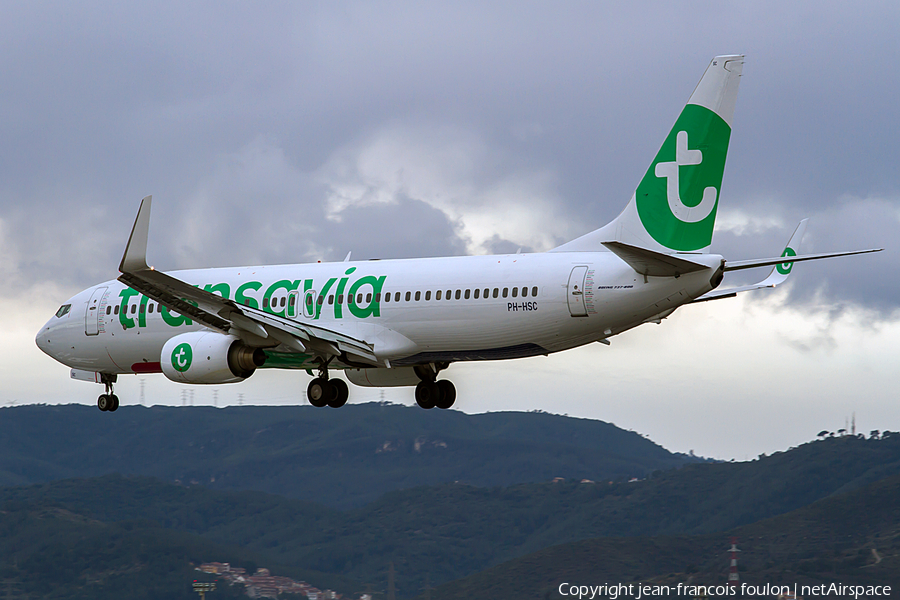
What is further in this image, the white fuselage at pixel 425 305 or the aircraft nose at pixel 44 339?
the aircraft nose at pixel 44 339

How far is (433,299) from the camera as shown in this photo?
3619 cm

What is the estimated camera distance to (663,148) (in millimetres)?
33281

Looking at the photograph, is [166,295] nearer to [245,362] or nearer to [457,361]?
[245,362]

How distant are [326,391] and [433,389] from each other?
12.7 feet

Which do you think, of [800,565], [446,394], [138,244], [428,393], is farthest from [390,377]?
[800,565]

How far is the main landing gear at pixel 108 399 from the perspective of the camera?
145 feet

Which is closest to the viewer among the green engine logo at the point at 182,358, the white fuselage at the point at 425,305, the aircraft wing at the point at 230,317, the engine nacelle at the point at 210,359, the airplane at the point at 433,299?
the aircraft wing at the point at 230,317

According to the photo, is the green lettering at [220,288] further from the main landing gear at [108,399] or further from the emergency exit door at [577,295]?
the emergency exit door at [577,295]

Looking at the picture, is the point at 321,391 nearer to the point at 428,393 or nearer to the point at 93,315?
the point at 428,393

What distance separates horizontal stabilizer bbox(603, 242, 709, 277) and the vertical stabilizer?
1281mm

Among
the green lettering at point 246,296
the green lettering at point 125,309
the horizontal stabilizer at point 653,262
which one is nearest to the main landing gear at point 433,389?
the green lettering at point 246,296

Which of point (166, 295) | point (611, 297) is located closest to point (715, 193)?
point (611, 297)

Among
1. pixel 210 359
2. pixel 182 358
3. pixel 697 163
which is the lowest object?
pixel 210 359

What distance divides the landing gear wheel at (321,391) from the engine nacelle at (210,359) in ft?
10.2
